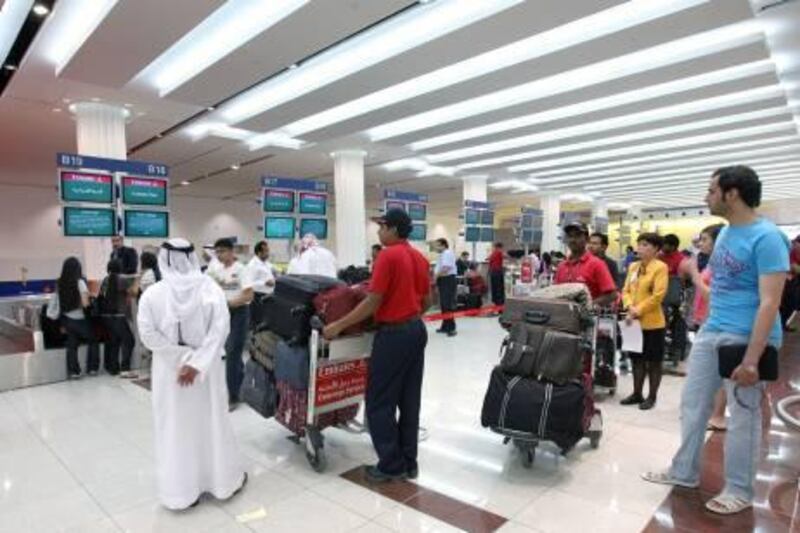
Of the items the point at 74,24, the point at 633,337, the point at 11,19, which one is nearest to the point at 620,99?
the point at 633,337

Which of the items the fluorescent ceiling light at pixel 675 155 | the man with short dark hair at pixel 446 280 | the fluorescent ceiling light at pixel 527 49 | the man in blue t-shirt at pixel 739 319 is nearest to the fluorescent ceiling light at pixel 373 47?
the fluorescent ceiling light at pixel 527 49

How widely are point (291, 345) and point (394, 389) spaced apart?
72 cm

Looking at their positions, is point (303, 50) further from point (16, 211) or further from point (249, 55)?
point (16, 211)

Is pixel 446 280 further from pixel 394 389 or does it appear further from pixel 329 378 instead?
pixel 394 389

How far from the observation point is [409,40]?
495cm

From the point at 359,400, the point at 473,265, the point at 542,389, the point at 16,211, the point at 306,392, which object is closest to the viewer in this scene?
the point at 542,389

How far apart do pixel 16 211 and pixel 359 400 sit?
1478 cm

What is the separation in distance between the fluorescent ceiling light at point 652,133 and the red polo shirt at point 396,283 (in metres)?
7.26

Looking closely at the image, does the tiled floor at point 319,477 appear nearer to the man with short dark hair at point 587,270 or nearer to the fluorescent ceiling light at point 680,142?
the man with short dark hair at point 587,270

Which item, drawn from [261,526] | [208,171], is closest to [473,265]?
[208,171]

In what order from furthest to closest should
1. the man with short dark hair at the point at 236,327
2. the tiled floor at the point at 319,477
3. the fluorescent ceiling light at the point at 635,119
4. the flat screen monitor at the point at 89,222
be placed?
the fluorescent ceiling light at the point at 635,119 < the flat screen monitor at the point at 89,222 < the man with short dark hair at the point at 236,327 < the tiled floor at the point at 319,477

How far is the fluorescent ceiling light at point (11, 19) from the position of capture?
447cm

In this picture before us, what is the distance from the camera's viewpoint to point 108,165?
224 inches

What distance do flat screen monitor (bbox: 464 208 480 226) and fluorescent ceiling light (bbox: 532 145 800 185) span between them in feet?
10.6
